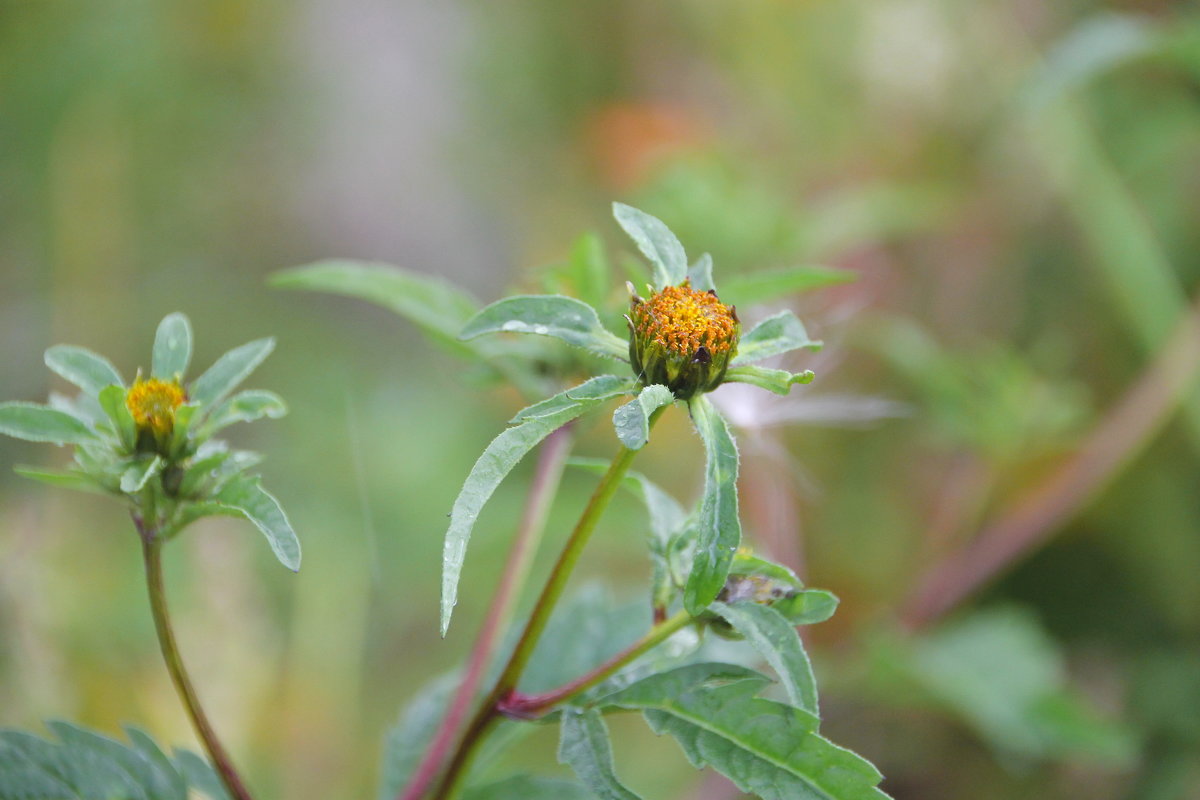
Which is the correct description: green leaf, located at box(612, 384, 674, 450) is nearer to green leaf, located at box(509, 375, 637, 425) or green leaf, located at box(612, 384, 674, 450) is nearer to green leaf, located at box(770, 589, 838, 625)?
green leaf, located at box(509, 375, 637, 425)

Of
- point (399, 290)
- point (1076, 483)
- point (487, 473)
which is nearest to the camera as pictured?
point (487, 473)

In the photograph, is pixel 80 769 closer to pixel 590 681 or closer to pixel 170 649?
pixel 170 649

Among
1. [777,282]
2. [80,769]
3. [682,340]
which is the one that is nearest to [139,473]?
[80,769]

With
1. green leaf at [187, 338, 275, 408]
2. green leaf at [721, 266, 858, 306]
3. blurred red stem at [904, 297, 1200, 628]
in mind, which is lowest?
green leaf at [187, 338, 275, 408]

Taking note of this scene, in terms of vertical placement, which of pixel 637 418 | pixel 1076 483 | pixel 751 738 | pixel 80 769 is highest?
pixel 1076 483

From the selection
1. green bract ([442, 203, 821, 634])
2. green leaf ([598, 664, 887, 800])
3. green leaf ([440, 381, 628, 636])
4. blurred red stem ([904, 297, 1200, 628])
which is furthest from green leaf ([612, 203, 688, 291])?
blurred red stem ([904, 297, 1200, 628])

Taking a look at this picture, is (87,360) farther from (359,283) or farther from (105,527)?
(105,527)
